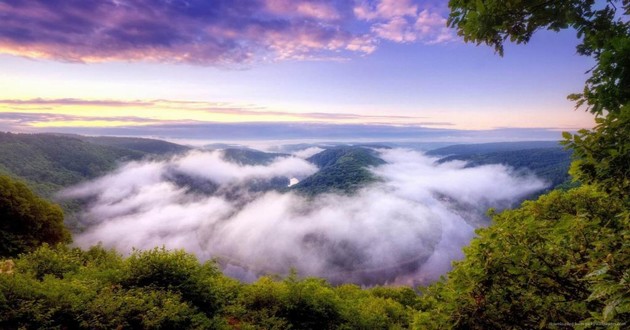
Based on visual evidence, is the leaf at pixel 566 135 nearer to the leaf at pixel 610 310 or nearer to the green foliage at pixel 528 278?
the green foliage at pixel 528 278

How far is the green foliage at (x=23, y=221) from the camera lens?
32.3 meters

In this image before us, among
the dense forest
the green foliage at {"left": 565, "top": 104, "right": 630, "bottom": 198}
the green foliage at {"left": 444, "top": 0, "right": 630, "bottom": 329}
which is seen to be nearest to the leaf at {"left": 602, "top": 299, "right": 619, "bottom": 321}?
the dense forest

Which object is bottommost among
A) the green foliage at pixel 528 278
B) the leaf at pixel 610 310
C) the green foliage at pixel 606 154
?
the green foliage at pixel 528 278

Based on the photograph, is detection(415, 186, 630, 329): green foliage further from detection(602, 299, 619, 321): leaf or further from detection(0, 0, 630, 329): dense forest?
detection(602, 299, 619, 321): leaf

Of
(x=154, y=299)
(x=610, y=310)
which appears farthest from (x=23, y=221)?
(x=610, y=310)

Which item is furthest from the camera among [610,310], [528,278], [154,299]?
[154,299]

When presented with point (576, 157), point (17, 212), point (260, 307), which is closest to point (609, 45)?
point (576, 157)

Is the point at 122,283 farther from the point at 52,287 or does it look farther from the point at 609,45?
the point at 609,45

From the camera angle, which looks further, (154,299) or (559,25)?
(154,299)

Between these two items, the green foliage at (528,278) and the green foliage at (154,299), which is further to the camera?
the green foliage at (154,299)

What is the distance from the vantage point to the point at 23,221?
3556 cm

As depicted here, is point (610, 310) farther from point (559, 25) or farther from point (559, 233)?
point (559, 25)

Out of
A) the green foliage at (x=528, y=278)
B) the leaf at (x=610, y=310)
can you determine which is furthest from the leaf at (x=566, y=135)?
the leaf at (x=610, y=310)

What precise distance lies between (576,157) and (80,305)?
15.3 meters
